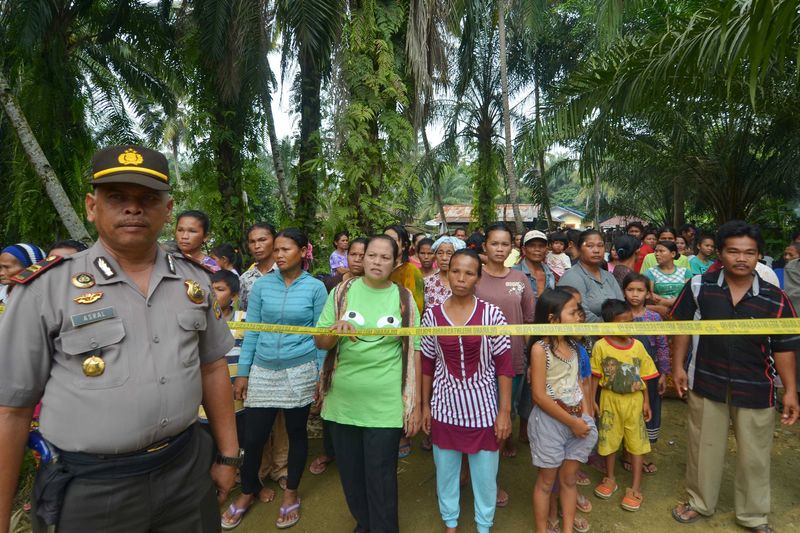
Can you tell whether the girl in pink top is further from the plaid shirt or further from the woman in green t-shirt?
the plaid shirt

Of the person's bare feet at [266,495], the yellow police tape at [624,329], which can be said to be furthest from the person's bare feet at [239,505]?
the yellow police tape at [624,329]

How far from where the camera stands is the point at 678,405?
14.8 ft

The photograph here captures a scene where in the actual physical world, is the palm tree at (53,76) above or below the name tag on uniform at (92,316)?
above

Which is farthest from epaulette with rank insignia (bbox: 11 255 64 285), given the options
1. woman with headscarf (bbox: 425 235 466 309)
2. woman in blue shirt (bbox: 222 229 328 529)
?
woman with headscarf (bbox: 425 235 466 309)

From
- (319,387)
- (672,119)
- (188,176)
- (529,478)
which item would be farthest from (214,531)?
(672,119)

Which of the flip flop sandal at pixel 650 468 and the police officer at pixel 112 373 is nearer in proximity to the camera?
the police officer at pixel 112 373

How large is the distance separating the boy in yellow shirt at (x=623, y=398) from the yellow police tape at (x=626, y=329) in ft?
2.64

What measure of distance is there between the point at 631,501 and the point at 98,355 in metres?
3.28

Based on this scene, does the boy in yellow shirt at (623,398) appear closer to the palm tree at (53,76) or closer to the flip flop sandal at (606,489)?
Result: the flip flop sandal at (606,489)

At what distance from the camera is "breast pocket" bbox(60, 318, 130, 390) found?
50.9 inches

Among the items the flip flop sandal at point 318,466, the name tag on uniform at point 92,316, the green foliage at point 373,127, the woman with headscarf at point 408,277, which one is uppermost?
the green foliage at point 373,127

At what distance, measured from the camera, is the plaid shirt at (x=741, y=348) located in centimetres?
251

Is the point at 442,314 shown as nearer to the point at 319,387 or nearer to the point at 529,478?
the point at 319,387

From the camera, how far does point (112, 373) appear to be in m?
1.32
